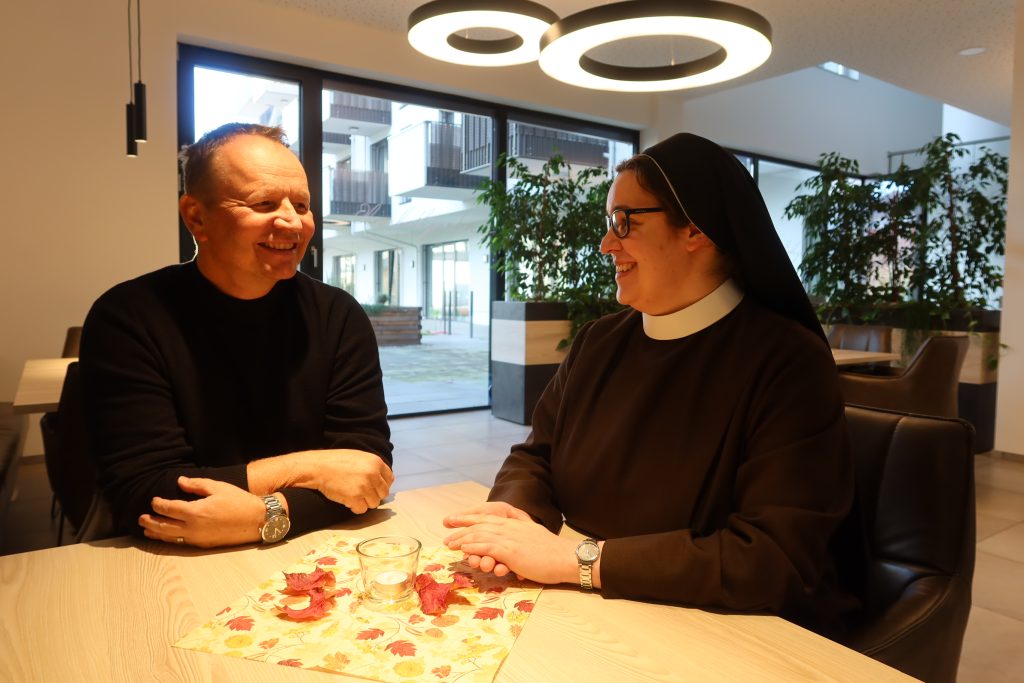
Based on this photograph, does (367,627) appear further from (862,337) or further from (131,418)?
(862,337)

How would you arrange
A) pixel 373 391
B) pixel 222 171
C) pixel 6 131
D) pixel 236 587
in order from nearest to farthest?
pixel 236 587, pixel 222 171, pixel 373 391, pixel 6 131

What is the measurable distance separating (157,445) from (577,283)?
528 cm

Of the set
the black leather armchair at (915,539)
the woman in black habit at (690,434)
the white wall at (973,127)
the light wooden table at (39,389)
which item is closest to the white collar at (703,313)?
the woman in black habit at (690,434)

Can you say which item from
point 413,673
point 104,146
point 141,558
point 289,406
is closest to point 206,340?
point 289,406

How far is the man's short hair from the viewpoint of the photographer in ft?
4.82

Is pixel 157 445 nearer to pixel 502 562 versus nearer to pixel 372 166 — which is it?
pixel 502 562

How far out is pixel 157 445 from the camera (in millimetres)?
1296

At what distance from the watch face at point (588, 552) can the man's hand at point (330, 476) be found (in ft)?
1.53

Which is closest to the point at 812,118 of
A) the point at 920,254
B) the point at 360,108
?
the point at 920,254

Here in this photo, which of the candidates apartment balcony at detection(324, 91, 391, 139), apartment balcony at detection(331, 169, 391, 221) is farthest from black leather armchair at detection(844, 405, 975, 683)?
apartment balcony at detection(324, 91, 391, 139)

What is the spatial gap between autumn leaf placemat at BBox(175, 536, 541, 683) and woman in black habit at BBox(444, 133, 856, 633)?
66 mm

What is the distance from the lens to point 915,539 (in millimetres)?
1244

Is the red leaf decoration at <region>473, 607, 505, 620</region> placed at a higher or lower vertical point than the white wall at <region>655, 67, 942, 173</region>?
lower

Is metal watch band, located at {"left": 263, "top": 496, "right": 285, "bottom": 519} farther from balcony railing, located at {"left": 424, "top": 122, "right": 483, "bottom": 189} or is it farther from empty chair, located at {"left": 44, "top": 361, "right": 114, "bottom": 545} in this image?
balcony railing, located at {"left": 424, "top": 122, "right": 483, "bottom": 189}
